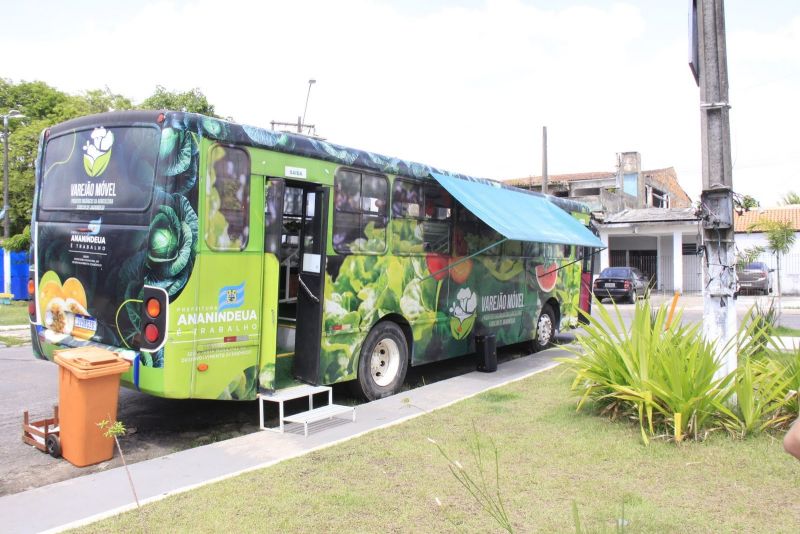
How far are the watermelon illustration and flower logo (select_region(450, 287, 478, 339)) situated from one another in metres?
2.35

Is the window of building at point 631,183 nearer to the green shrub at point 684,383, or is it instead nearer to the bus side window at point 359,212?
the bus side window at point 359,212

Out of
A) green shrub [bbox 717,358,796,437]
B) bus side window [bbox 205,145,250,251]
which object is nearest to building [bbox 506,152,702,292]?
green shrub [bbox 717,358,796,437]

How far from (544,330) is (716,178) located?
20.4 feet

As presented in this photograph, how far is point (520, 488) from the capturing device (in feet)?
15.1

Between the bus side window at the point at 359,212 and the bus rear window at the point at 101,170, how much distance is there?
2063mm

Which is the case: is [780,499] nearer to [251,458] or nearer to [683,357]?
[683,357]

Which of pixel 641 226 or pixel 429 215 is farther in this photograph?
pixel 641 226

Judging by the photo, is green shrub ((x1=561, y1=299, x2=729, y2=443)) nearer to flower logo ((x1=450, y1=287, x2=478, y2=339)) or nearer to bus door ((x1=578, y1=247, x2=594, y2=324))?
flower logo ((x1=450, y1=287, x2=478, y2=339))

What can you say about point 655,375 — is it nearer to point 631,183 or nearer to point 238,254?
point 238,254

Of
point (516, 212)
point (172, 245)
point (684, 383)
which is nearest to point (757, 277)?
point (516, 212)

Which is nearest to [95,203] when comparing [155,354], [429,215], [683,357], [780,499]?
[155,354]

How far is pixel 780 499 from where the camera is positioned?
14.4 ft

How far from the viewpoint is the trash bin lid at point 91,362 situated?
5223mm

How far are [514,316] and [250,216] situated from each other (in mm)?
5898
